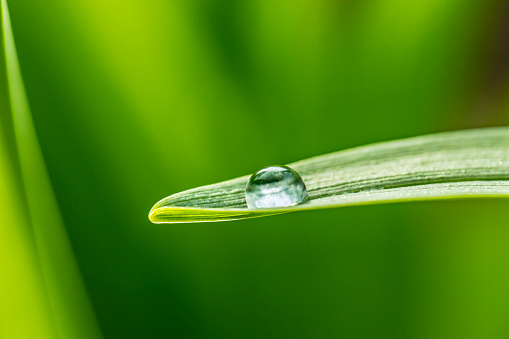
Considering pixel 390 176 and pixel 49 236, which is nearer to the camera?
pixel 390 176

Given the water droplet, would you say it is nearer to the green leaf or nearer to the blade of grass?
the green leaf

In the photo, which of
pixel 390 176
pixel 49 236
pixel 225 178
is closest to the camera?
pixel 390 176

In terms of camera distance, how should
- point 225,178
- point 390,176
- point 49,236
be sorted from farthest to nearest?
1. point 225,178
2. point 49,236
3. point 390,176

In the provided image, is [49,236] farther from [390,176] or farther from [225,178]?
[390,176]

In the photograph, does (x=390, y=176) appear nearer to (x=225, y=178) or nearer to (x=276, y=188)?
(x=276, y=188)

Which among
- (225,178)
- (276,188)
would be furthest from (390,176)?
(225,178)

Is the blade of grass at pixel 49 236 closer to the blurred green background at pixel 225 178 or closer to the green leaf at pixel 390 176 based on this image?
the blurred green background at pixel 225 178

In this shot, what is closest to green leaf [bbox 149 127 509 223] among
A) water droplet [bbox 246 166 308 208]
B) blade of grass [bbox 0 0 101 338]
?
water droplet [bbox 246 166 308 208]
